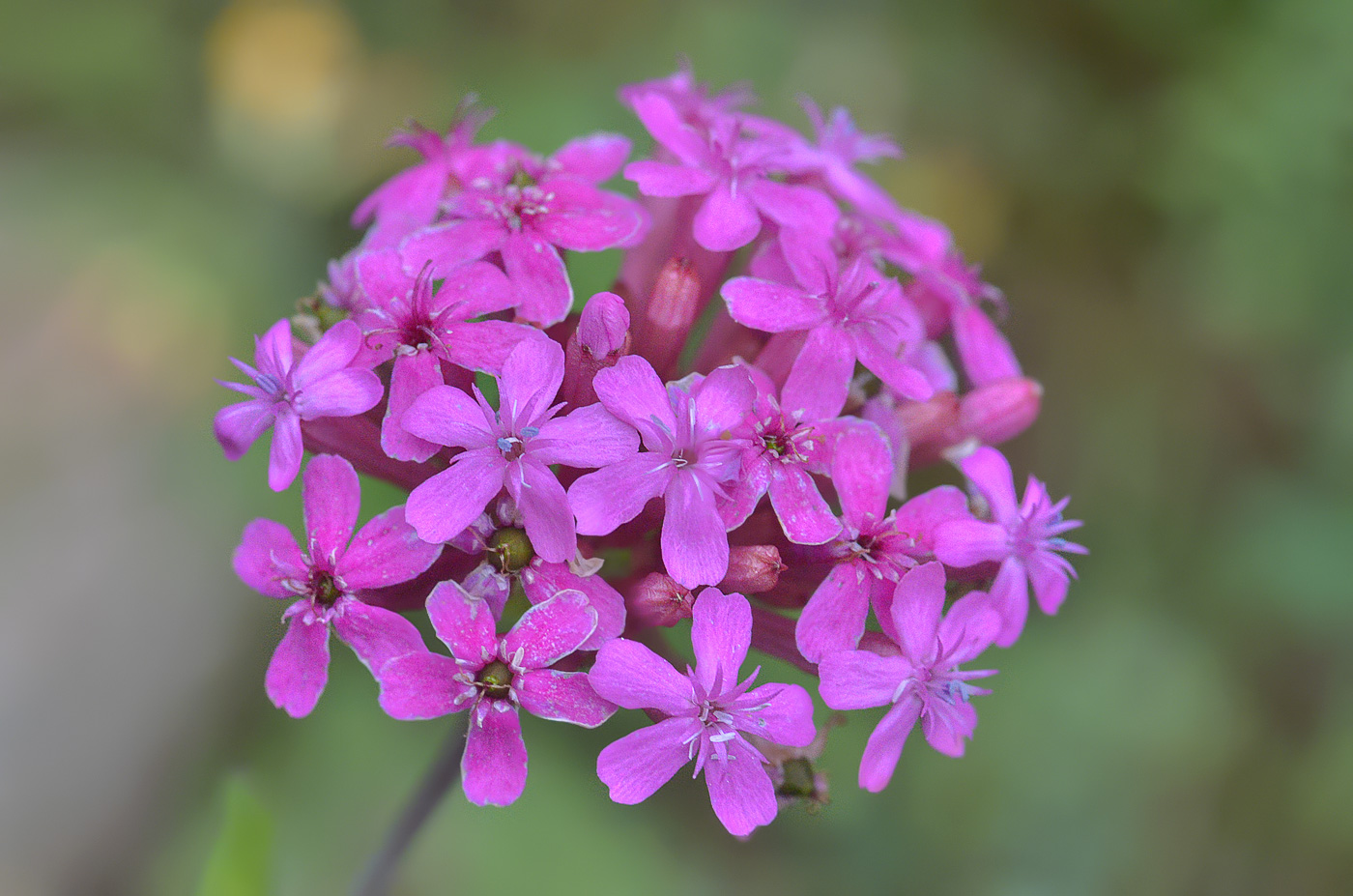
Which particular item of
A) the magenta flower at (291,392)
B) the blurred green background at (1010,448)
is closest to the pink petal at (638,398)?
the magenta flower at (291,392)

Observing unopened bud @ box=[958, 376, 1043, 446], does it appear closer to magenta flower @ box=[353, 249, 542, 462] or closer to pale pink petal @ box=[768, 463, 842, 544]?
pale pink petal @ box=[768, 463, 842, 544]

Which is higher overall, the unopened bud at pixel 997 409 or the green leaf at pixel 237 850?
the unopened bud at pixel 997 409

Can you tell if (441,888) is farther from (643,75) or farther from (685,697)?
(643,75)

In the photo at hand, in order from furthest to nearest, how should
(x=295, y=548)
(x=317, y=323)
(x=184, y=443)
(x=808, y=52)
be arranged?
(x=808, y=52), (x=184, y=443), (x=317, y=323), (x=295, y=548)

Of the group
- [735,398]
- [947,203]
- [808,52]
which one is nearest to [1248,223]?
[947,203]

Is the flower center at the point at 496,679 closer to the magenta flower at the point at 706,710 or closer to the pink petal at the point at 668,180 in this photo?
the magenta flower at the point at 706,710

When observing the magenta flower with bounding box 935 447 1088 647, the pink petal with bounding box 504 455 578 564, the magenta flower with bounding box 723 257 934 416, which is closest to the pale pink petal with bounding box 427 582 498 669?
the pink petal with bounding box 504 455 578 564

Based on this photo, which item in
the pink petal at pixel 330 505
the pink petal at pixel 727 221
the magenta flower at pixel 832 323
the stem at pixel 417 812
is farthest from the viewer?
the stem at pixel 417 812
